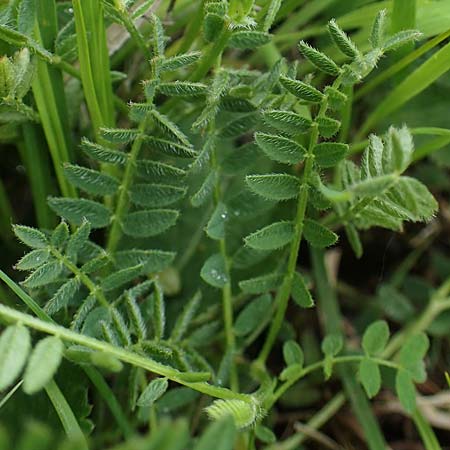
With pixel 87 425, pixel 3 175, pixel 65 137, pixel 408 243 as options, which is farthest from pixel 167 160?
pixel 408 243

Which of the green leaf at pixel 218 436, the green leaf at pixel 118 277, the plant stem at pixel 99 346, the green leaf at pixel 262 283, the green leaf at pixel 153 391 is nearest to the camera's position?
the green leaf at pixel 218 436

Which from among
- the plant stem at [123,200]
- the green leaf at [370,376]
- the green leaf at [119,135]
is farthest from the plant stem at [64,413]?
the green leaf at [370,376]

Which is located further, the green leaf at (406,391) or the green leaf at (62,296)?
the green leaf at (406,391)

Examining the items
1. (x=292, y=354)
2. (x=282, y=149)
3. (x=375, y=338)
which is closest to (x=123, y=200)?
(x=282, y=149)

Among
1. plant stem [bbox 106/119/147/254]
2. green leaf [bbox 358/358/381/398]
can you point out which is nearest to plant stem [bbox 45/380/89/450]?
plant stem [bbox 106/119/147/254]

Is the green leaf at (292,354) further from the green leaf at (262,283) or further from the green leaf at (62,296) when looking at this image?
the green leaf at (62,296)

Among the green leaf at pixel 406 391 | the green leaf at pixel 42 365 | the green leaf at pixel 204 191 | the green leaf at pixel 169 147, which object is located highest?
the green leaf at pixel 169 147

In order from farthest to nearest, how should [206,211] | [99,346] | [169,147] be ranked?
[206,211] → [169,147] → [99,346]

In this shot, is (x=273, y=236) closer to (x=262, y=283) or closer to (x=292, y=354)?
(x=262, y=283)
